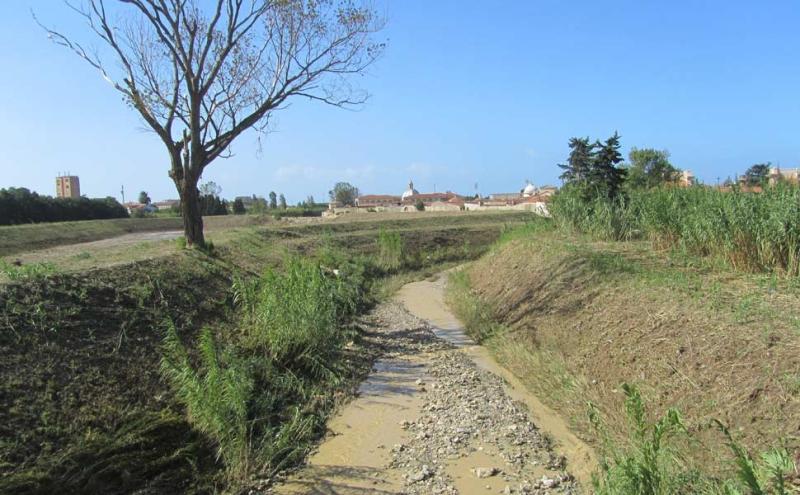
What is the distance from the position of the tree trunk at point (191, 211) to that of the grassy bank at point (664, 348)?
23.1 feet

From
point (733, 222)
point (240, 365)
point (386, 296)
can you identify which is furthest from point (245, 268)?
point (733, 222)

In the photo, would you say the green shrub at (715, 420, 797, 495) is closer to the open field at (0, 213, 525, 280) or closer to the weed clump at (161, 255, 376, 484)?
the weed clump at (161, 255, 376, 484)

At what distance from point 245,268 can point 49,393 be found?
9.12 metres

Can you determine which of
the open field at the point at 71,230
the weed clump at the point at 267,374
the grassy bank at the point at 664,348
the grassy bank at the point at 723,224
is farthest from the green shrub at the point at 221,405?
the open field at the point at 71,230

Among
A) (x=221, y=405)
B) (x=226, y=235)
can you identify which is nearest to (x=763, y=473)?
(x=221, y=405)

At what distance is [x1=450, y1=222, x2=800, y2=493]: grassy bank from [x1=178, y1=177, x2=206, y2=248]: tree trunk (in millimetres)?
7028

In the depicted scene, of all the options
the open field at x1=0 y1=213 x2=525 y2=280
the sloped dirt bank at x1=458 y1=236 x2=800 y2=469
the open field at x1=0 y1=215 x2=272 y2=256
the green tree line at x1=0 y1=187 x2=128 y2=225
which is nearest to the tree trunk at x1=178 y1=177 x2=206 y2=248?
the open field at x1=0 y1=213 x2=525 y2=280

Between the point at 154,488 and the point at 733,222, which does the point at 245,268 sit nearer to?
the point at 154,488

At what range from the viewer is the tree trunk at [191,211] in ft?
43.7

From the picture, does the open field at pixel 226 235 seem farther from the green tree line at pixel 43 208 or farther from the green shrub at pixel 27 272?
the green tree line at pixel 43 208

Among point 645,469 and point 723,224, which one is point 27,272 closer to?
point 645,469

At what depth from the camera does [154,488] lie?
508 centimetres

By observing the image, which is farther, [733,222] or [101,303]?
[733,222]

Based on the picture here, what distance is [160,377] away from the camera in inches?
269
